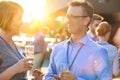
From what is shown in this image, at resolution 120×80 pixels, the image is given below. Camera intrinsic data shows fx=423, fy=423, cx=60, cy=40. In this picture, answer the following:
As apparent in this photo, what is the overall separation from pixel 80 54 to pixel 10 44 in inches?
24.2

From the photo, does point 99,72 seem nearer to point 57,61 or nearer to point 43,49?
point 57,61

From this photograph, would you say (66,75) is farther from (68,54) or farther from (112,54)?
(112,54)

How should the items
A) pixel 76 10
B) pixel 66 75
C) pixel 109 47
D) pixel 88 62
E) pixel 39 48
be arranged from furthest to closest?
pixel 39 48
pixel 109 47
pixel 76 10
pixel 88 62
pixel 66 75

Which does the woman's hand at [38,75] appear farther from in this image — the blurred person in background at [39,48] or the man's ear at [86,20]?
the blurred person in background at [39,48]

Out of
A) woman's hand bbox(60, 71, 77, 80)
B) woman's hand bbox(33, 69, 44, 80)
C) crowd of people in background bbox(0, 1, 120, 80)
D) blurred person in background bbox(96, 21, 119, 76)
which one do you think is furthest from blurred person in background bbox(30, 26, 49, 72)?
woman's hand bbox(60, 71, 77, 80)

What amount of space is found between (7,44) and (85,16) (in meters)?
0.74

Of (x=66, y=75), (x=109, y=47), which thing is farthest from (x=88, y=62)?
(x=109, y=47)

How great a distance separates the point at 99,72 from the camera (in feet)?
11.8

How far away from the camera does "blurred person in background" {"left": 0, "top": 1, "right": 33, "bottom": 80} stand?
343 cm

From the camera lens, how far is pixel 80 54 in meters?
3.63

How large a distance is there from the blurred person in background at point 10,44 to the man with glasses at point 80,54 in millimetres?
290

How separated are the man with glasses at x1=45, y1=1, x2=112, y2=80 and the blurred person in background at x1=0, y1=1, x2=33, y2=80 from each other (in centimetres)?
29

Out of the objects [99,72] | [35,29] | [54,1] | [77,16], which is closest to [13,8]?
[77,16]

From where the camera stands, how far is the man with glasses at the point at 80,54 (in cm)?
360
